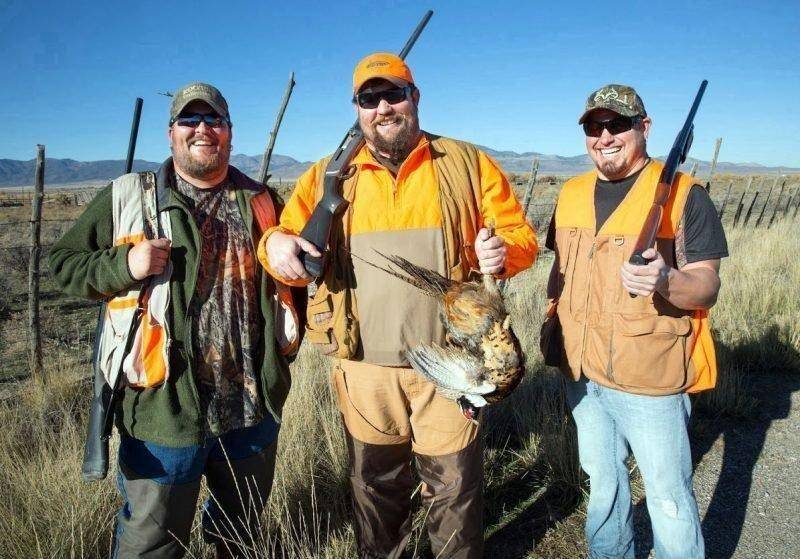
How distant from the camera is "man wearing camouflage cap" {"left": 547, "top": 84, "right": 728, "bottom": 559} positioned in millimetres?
2375

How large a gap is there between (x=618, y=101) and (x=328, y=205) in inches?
64.0

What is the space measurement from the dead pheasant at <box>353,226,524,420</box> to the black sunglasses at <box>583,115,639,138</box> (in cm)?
110

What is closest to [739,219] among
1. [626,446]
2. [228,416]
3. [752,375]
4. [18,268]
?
[752,375]

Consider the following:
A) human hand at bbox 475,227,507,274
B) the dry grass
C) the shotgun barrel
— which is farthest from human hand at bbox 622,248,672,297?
the shotgun barrel

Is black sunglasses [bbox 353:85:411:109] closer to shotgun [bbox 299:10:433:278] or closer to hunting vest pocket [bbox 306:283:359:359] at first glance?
shotgun [bbox 299:10:433:278]

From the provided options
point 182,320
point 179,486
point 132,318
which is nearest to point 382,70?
point 182,320

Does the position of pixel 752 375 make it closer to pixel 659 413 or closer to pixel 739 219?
pixel 659 413

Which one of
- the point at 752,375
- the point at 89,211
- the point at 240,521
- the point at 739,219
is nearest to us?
the point at 89,211

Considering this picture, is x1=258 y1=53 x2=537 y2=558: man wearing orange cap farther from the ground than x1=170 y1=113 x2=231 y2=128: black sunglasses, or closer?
closer

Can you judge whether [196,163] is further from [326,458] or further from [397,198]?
[326,458]

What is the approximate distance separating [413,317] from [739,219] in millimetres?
19982

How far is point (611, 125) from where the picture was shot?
2.57 meters

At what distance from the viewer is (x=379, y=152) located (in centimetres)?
260

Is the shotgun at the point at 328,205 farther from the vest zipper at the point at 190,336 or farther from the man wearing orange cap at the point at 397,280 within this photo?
the vest zipper at the point at 190,336
